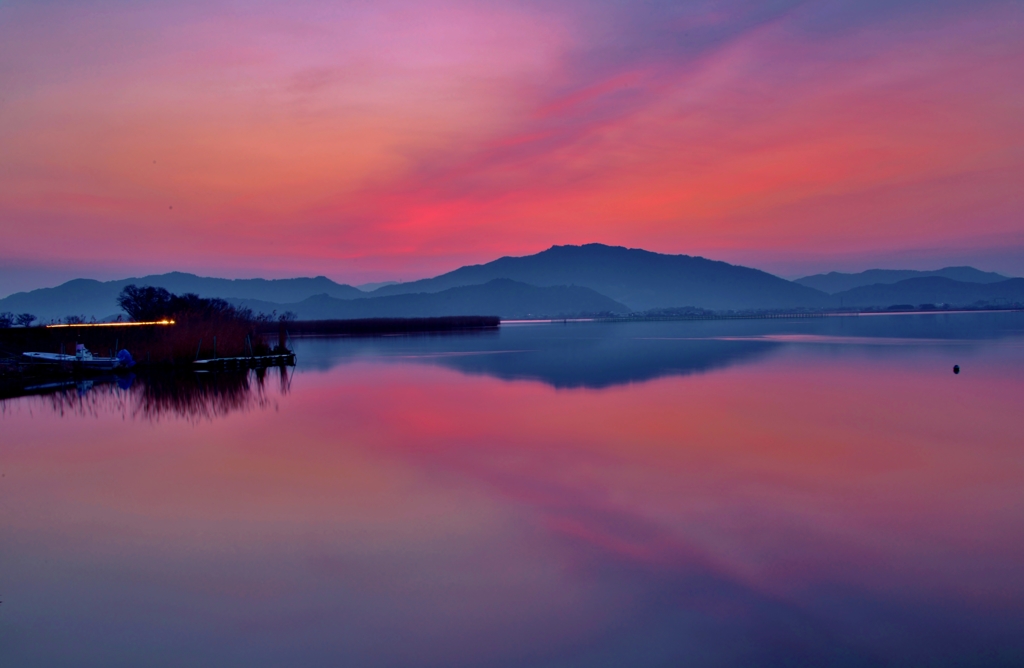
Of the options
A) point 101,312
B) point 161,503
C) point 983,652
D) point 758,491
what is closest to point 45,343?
point 161,503

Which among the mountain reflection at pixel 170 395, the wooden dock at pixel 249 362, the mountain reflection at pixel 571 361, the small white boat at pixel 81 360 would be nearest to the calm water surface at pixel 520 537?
the mountain reflection at pixel 170 395

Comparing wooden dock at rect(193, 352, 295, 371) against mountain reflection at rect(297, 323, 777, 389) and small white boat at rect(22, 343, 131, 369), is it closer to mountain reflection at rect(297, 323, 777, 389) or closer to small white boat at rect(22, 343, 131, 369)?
mountain reflection at rect(297, 323, 777, 389)

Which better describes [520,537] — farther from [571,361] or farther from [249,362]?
[249,362]

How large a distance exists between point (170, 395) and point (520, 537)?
1554 centimetres

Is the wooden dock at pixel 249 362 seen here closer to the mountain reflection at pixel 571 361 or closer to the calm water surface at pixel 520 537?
the mountain reflection at pixel 571 361

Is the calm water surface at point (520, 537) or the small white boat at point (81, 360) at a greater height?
the small white boat at point (81, 360)

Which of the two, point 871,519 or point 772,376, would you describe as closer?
point 871,519

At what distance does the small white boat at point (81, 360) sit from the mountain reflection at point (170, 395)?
4.11ft

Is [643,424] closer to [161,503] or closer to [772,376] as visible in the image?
[161,503]

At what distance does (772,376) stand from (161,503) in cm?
1885

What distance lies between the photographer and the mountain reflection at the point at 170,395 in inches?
648

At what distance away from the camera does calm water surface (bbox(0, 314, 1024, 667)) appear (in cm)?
493

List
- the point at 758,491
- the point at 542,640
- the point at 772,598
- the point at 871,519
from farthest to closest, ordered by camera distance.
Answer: the point at 758,491, the point at 871,519, the point at 772,598, the point at 542,640

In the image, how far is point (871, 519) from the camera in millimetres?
7453
